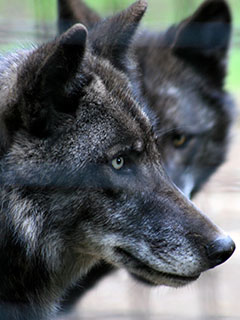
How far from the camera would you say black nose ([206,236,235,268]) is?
85.9 inches

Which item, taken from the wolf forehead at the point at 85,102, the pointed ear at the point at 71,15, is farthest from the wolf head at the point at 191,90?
the wolf forehead at the point at 85,102

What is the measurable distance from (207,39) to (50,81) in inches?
78.2

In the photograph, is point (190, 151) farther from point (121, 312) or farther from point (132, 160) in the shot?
point (132, 160)

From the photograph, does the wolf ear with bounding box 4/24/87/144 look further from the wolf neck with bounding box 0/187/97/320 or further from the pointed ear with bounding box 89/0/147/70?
the pointed ear with bounding box 89/0/147/70

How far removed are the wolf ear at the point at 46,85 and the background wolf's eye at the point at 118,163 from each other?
236 millimetres

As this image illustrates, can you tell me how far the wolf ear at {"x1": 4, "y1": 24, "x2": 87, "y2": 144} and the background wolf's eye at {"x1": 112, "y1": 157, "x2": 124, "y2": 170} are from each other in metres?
0.24

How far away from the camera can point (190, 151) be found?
3729 mm

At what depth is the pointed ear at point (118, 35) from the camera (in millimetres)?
2586

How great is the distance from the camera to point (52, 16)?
4574 mm

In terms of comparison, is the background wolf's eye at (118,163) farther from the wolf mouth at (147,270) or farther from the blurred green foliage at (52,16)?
the blurred green foliage at (52,16)

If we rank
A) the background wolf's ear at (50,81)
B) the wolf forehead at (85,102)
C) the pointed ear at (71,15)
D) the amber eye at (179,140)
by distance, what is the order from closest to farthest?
the background wolf's ear at (50,81) → the wolf forehead at (85,102) → the pointed ear at (71,15) → the amber eye at (179,140)

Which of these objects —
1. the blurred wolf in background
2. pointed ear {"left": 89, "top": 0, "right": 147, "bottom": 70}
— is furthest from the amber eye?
pointed ear {"left": 89, "top": 0, "right": 147, "bottom": 70}

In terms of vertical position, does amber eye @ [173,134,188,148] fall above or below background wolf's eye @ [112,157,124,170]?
below

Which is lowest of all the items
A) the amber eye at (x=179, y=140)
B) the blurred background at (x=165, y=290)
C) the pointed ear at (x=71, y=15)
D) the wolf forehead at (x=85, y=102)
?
the blurred background at (x=165, y=290)
